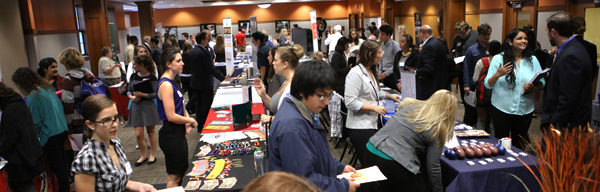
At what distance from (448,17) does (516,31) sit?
22.2ft

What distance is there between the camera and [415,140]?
8.73 ft

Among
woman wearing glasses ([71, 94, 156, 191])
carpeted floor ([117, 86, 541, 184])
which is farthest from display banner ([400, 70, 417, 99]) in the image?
woman wearing glasses ([71, 94, 156, 191])

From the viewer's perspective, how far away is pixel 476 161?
2.88m

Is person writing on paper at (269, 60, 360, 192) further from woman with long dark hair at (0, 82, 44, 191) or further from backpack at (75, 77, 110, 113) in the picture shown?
backpack at (75, 77, 110, 113)

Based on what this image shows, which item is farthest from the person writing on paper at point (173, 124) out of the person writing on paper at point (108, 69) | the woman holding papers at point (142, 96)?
the person writing on paper at point (108, 69)

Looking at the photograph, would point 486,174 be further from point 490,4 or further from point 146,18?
point 146,18

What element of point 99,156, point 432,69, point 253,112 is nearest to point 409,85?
point 432,69

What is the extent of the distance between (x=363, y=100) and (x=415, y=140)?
78 cm

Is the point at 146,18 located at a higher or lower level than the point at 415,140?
higher

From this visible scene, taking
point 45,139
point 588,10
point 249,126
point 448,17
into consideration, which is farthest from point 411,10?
point 45,139

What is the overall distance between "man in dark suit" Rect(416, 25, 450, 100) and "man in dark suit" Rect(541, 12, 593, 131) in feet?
5.27

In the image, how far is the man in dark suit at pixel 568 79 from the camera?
2.84 metres

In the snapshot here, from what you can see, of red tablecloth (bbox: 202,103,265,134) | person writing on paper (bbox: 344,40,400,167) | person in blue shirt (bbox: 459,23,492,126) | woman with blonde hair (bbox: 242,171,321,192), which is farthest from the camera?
person in blue shirt (bbox: 459,23,492,126)

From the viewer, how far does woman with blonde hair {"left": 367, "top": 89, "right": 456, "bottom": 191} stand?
2.62 meters
